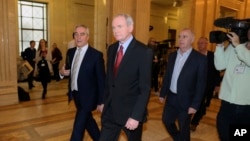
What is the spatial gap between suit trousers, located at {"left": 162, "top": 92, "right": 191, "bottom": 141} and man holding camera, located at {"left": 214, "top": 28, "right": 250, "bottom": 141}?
1.44 ft

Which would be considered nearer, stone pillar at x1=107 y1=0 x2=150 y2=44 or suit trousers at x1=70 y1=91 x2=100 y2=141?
suit trousers at x1=70 y1=91 x2=100 y2=141

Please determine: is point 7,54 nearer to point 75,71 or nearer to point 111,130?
point 75,71

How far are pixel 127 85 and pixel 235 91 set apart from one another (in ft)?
3.34

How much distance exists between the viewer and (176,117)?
2859 millimetres

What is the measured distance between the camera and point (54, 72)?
9.65m

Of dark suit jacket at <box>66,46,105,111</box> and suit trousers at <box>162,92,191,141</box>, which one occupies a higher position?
dark suit jacket at <box>66,46,105,111</box>

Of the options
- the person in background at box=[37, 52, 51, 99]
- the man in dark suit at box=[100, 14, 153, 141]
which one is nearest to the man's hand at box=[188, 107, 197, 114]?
the man in dark suit at box=[100, 14, 153, 141]

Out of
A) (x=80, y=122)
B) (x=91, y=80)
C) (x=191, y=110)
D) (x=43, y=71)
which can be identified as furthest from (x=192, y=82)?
(x=43, y=71)

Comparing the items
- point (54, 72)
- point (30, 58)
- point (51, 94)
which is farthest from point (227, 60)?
point (54, 72)

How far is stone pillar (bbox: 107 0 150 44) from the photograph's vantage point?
640 cm

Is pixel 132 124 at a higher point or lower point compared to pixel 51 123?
higher

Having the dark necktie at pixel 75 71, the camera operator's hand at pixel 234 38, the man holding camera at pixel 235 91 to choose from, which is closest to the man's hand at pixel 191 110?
the man holding camera at pixel 235 91

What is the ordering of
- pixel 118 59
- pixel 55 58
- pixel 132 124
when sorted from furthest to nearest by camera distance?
pixel 55 58 < pixel 118 59 < pixel 132 124

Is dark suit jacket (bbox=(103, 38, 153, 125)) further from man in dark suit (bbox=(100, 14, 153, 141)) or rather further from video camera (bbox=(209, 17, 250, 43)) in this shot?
video camera (bbox=(209, 17, 250, 43))
